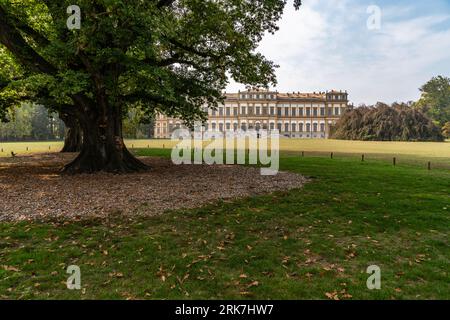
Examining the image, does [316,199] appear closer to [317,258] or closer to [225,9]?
[317,258]

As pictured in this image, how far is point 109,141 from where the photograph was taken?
52.2 ft

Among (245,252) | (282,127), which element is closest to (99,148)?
(245,252)

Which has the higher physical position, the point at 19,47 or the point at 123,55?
the point at 19,47

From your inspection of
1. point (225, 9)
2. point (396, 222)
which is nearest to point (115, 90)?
point (225, 9)

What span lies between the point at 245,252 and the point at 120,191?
6.46 m

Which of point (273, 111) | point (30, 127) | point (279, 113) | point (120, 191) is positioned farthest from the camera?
point (279, 113)

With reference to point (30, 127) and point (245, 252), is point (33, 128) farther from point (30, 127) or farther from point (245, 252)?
point (245, 252)

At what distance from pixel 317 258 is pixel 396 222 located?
340 centimetres

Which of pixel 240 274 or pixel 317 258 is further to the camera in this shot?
pixel 317 258

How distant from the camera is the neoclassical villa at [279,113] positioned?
127 meters

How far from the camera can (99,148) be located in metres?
15.8

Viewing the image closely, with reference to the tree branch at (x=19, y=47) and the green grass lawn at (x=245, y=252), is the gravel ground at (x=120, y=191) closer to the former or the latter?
the green grass lawn at (x=245, y=252)

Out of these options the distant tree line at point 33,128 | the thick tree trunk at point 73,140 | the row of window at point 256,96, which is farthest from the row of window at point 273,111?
the thick tree trunk at point 73,140

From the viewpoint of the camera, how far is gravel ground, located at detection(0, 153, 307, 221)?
29.9 ft
